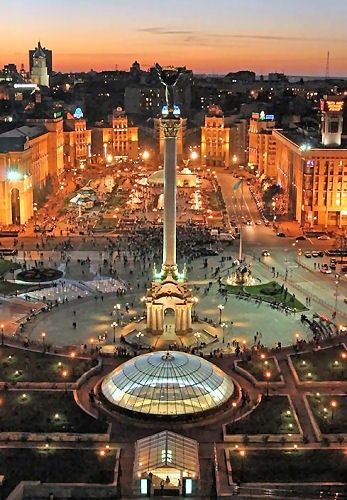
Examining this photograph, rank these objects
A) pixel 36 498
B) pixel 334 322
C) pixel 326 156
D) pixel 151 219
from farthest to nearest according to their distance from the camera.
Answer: pixel 151 219, pixel 326 156, pixel 334 322, pixel 36 498

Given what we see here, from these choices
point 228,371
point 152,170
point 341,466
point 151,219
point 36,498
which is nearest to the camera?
point 36,498

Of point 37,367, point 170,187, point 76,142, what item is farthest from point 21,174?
point 37,367

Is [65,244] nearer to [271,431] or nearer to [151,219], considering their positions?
[151,219]

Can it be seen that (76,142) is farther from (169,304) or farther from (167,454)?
(167,454)

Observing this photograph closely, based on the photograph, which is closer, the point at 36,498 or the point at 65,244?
the point at 36,498

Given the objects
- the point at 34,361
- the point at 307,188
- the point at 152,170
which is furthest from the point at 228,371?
the point at 152,170

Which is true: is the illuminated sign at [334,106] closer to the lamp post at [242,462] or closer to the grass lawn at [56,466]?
the lamp post at [242,462]
